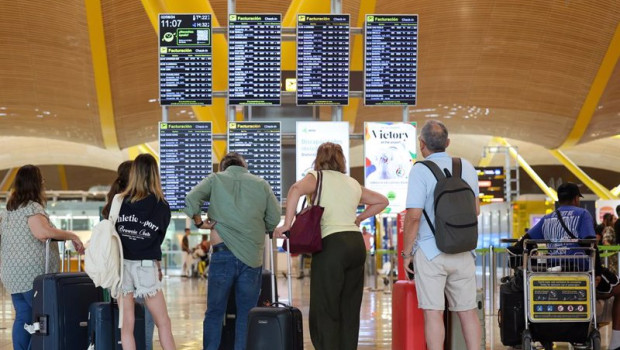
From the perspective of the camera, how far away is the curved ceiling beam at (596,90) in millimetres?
24719

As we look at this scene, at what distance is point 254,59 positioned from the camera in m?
10.3

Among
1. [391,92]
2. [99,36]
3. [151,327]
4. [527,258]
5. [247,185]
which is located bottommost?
[151,327]

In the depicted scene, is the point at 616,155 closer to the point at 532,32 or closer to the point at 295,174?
the point at 532,32

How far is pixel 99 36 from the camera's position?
2359 centimetres

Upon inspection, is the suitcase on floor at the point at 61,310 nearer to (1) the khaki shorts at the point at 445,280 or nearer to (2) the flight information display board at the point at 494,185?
(1) the khaki shorts at the point at 445,280

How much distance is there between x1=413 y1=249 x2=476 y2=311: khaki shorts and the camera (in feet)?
18.6

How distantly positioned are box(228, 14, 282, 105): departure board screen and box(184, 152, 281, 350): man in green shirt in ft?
12.1

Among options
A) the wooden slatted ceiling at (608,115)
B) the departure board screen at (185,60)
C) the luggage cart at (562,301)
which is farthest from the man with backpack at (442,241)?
the wooden slatted ceiling at (608,115)

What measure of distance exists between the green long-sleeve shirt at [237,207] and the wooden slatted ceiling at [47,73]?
1713 cm

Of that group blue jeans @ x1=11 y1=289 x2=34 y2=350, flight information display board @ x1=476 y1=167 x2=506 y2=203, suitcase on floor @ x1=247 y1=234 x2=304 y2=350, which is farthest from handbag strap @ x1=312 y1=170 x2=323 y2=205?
flight information display board @ x1=476 y1=167 x2=506 y2=203

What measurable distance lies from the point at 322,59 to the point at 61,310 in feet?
15.3

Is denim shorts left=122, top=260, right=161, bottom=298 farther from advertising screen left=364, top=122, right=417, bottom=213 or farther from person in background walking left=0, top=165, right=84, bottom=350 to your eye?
advertising screen left=364, top=122, right=417, bottom=213

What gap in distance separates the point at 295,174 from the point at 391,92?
141 centimetres

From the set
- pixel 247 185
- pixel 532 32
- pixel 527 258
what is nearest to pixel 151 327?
pixel 247 185
